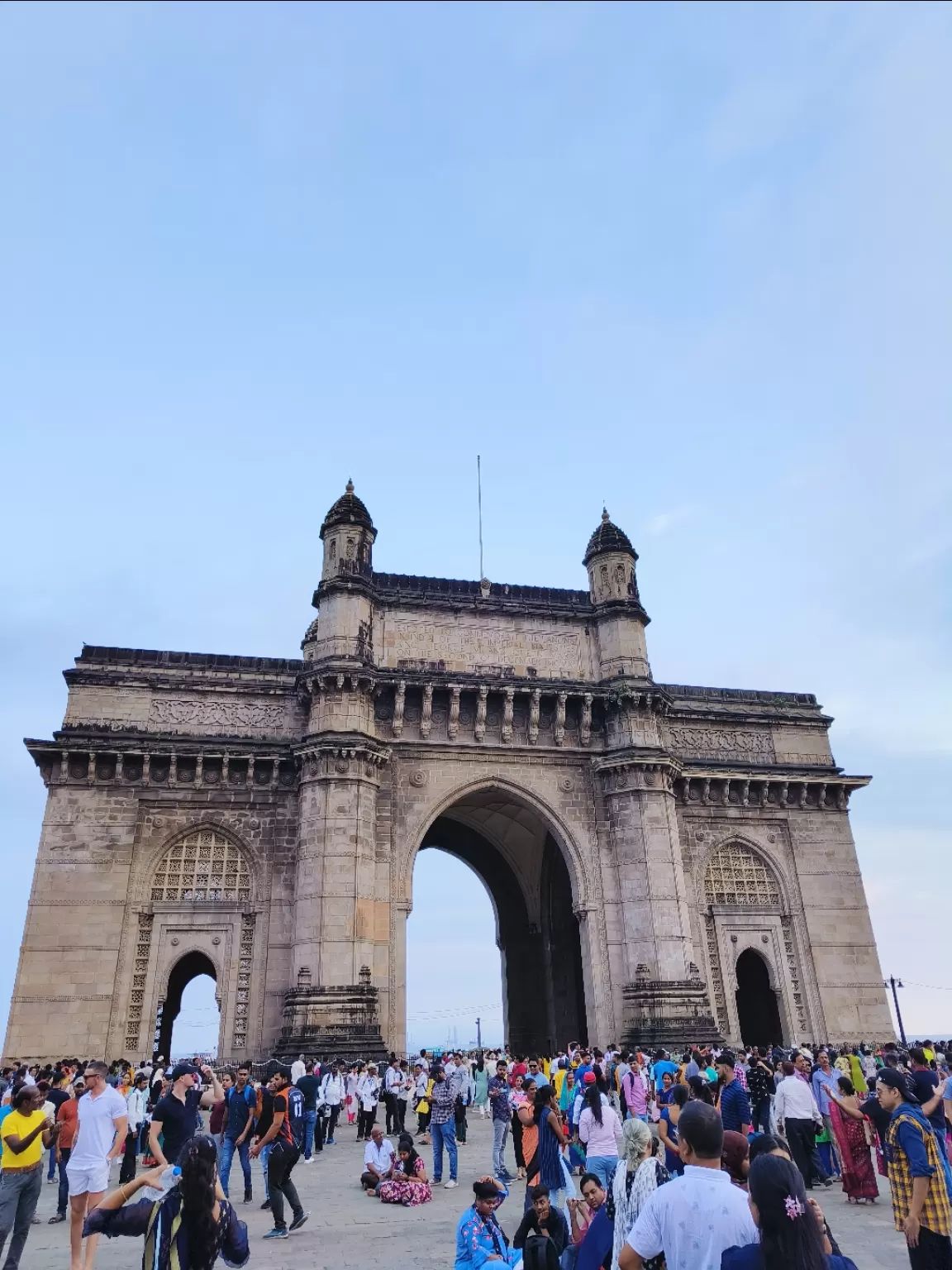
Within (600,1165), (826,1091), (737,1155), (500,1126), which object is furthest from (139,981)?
(737,1155)

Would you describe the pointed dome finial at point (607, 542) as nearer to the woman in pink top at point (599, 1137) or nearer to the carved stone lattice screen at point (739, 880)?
the carved stone lattice screen at point (739, 880)

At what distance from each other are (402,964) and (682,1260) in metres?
20.4

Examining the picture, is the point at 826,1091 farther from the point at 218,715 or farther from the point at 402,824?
the point at 218,715

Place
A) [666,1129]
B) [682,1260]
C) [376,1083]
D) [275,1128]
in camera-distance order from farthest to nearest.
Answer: [376,1083]
[275,1128]
[666,1129]
[682,1260]

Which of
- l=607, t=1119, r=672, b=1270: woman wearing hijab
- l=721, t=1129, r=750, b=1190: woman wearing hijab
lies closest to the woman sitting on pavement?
l=607, t=1119, r=672, b=1270: woman wearing hijab

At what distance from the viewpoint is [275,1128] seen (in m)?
9.98

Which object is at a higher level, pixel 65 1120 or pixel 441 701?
pixel 441 701

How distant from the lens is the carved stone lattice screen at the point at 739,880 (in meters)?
27.8

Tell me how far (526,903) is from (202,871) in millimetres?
13495

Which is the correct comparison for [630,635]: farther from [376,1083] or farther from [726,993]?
[376,1083]

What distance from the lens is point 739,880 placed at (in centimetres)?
2812

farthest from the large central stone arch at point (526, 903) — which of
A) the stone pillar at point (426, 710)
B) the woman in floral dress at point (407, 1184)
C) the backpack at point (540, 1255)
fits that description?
the backpack at point (540, 1255)

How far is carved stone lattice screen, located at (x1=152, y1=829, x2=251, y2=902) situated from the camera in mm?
23469

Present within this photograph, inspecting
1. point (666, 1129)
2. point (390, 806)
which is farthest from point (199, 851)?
point (666, 1129)
